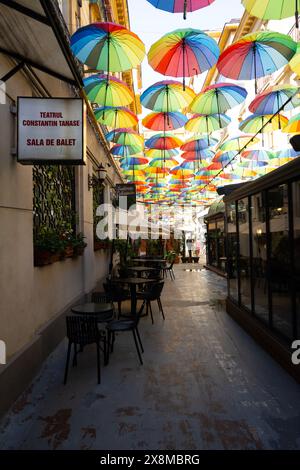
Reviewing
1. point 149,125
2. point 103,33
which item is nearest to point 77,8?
point 149,125

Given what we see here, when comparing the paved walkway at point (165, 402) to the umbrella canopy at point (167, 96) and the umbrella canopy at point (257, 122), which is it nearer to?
the umbrella canopy at point (167, 96)

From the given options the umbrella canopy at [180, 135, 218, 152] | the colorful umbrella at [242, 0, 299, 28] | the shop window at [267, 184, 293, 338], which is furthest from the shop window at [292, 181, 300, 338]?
the umbrella canopy at [180, 135, 218, 152]

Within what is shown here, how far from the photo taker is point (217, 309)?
8.26 metres

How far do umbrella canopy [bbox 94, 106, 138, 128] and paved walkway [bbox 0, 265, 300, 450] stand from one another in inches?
203

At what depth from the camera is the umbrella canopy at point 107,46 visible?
4785mm

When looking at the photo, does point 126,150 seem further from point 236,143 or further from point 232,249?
point 232,249

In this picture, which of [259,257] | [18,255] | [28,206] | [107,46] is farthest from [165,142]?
[18,255]

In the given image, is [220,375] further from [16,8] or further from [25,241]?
[16,8]

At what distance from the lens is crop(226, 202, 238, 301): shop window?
738 centimetres

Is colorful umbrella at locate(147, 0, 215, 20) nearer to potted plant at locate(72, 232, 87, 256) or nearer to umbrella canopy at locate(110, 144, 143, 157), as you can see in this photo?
potted plant at locate(72, 232, 87, 256)

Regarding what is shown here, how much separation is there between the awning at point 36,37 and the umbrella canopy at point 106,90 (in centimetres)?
216

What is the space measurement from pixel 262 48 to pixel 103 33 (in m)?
2.74

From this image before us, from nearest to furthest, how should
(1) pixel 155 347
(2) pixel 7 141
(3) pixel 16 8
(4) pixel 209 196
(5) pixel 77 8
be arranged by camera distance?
(3) pixel 16 8 < (2) pixel 7 141 < (1) pixel 155 347 < (5) pixel 77 8 < (4) pixel 209 196

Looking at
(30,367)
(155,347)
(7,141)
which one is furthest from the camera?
(155,347)
